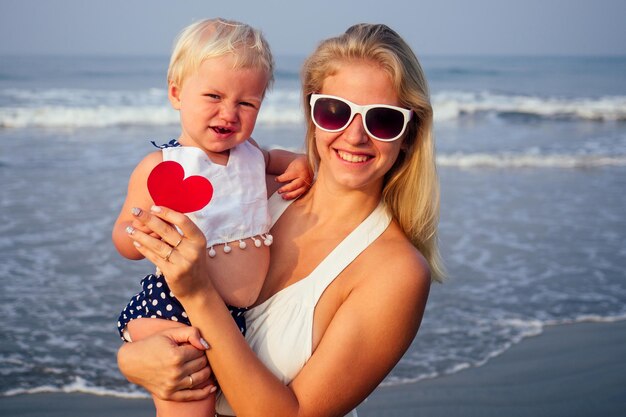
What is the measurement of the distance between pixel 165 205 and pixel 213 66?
0.59m

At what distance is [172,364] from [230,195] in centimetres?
68

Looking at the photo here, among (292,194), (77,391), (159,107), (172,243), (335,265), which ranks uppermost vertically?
(172,243)

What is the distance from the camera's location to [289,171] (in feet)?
10.3

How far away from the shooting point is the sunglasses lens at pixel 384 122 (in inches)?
110

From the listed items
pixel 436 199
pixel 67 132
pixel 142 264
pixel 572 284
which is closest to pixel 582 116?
pixel 67 132

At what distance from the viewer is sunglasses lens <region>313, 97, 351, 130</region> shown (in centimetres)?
282

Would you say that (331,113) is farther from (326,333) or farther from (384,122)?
(326,333)

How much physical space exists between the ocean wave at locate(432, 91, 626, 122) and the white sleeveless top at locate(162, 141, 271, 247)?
1970cm

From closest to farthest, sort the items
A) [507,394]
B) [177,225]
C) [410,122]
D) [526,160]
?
[177,225], [410,122], [507,394], [526,160]

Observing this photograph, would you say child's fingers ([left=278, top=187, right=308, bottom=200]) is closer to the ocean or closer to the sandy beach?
the ocean

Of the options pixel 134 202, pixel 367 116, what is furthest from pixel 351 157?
pixel 134 202

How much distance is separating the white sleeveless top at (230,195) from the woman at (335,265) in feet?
0.60

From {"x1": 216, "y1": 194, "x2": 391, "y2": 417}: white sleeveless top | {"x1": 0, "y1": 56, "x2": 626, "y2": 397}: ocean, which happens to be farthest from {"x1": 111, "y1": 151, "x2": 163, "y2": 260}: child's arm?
{"x1": 0, "y1": 56, "x2": 626, "y2": 397}: ocean

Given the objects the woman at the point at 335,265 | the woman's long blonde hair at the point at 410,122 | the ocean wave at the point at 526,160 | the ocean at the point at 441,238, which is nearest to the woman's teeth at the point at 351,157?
the woman at the point at 335,265
